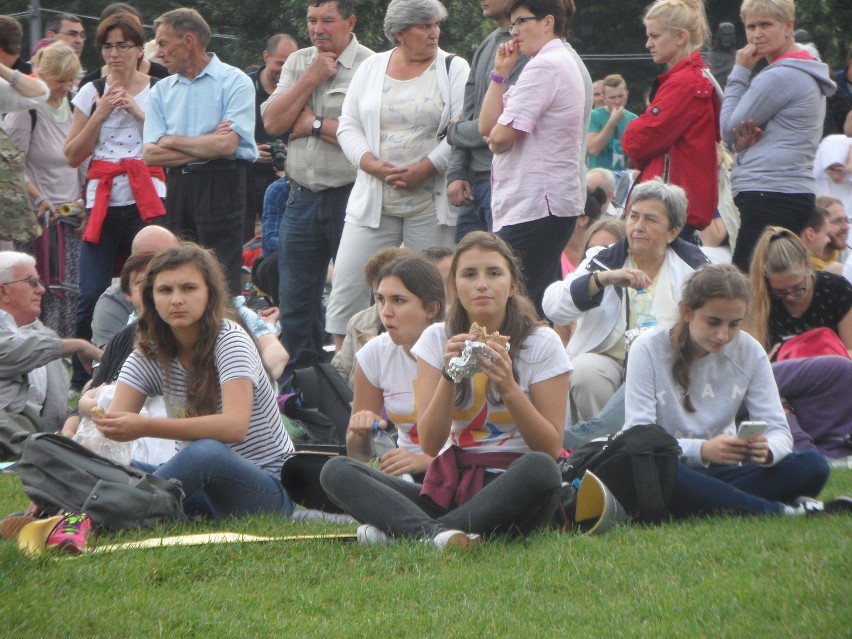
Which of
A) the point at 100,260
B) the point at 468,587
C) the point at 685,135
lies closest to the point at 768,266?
the point at 685,135

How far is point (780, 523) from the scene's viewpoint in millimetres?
4684

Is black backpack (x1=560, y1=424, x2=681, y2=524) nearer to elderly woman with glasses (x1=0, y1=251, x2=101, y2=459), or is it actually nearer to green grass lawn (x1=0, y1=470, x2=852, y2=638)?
green grass lawn (x1=0, y1=470, x2=852, y2=638)

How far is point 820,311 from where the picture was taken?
672cm

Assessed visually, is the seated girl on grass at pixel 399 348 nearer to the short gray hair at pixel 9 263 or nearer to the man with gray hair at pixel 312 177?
the man with gray hair at pixel 312 177

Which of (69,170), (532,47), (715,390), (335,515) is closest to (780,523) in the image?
(715,390)

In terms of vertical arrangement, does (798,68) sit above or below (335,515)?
above

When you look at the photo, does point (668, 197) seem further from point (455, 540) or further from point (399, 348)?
point (455, 540)

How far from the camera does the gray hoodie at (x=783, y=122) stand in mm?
7414

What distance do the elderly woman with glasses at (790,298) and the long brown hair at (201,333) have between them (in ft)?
9.28

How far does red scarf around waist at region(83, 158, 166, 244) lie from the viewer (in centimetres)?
838

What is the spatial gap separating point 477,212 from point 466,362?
3113 millimetres

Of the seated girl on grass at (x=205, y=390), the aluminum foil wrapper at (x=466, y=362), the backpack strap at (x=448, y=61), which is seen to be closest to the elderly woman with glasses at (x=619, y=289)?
the backpack strap at (x=448, y=61)

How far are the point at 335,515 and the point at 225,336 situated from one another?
2.85 ft

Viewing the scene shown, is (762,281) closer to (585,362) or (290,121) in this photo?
(585,362)
